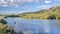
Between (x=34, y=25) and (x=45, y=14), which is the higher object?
(x=45, y=14)

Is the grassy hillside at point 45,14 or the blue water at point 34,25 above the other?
the grassy hillside at point 45,14

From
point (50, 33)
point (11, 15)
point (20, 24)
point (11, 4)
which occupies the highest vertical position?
point (11, 4)

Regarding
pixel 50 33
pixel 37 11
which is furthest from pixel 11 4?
pixel 50 33

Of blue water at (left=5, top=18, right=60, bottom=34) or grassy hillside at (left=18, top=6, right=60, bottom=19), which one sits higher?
grassy hillside at (left=18, top=6, right=60, bottom=19)

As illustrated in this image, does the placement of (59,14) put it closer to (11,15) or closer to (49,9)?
(49,9)
